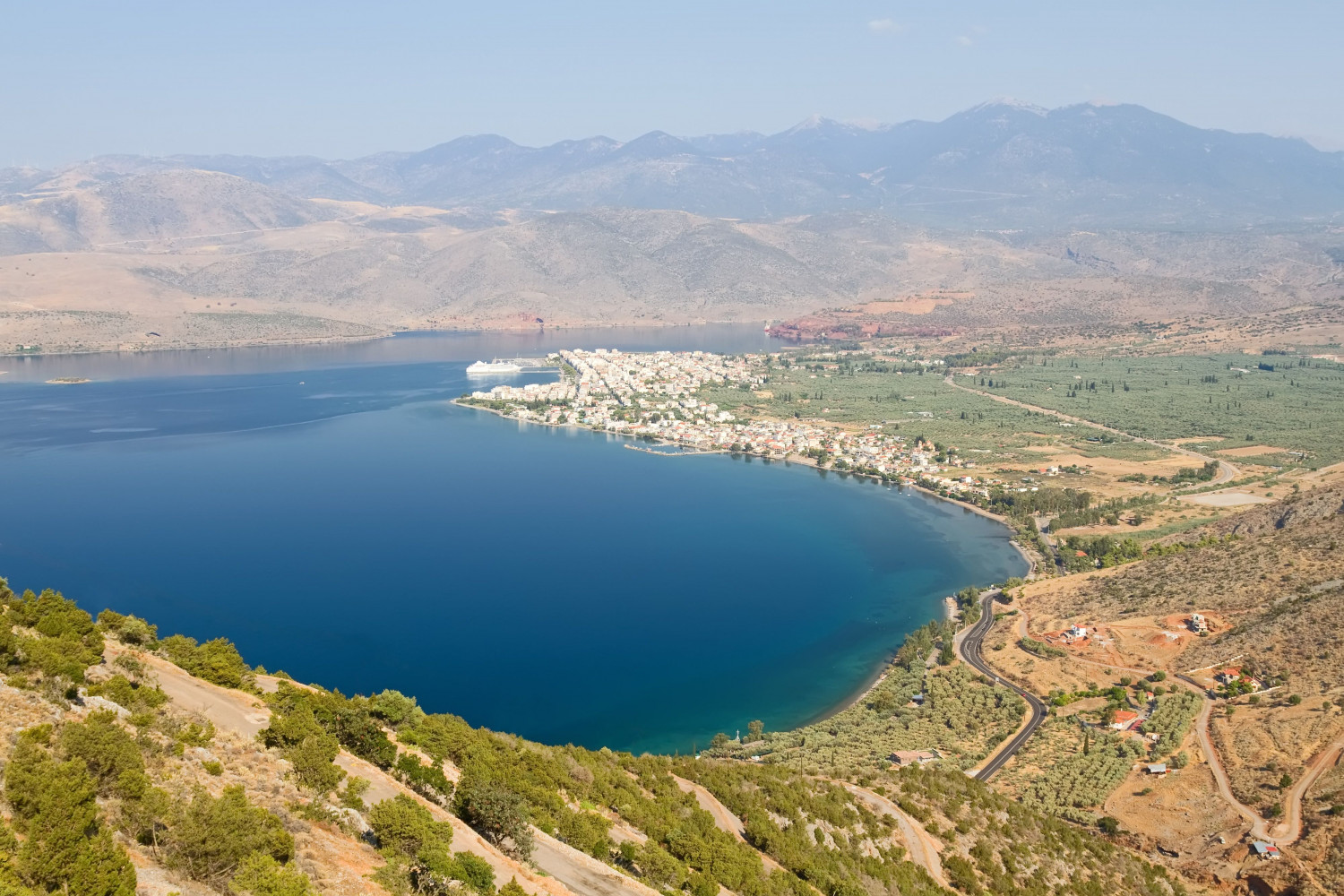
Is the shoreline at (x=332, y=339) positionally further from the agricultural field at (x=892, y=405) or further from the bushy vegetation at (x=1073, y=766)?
the bushy vegetation at (x=1073, y=766)

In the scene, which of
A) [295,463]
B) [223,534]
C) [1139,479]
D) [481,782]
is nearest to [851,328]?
[1139,479]

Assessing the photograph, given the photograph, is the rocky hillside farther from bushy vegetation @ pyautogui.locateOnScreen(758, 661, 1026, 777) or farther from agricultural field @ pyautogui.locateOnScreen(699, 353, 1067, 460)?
agricultural field @ pyautogui.locateOnScreen(699, 353, 1067, 460)

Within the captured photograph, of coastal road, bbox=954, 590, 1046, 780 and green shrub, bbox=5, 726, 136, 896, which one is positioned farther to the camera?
coastal road, bbox=954, 590, 1046, 780

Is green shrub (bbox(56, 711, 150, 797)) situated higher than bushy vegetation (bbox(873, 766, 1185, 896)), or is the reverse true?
green shrub (bbox(56, 711, 150, 797))

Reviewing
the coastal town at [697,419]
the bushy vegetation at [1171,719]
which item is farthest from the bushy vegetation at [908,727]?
the coastal town at [697,419]

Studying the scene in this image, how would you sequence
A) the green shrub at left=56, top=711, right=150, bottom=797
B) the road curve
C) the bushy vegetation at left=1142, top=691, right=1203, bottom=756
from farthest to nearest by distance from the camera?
the bushy vegetation at left=1142, top=691, right=1203, bottom=756
the road curve
the green shrub at left=56, top=711, right=150, bottom=797

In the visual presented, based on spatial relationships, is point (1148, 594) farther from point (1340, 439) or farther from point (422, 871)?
point (1340, 439)

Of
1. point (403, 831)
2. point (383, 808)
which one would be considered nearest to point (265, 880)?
point (403, 831)

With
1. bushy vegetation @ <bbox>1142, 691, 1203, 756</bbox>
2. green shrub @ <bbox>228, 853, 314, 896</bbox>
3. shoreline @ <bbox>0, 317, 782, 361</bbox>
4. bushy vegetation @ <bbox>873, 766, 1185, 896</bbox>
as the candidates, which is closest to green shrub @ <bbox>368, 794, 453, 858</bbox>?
green shrub @ <bbox>228, 853, 314, 896</bbox>
